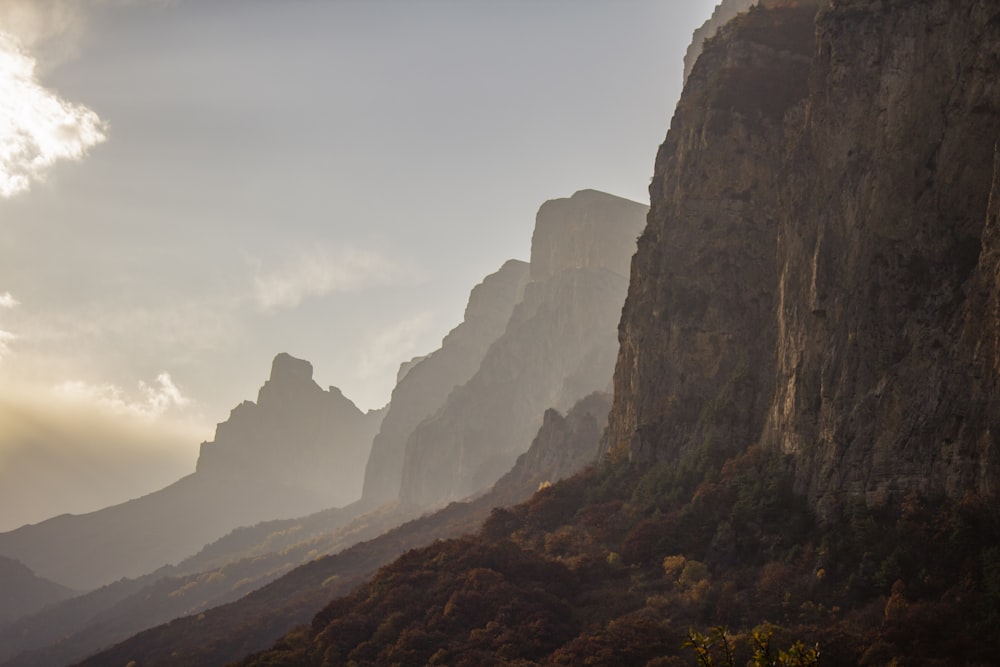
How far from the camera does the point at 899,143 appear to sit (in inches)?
1467

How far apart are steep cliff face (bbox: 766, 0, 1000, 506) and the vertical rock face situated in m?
101

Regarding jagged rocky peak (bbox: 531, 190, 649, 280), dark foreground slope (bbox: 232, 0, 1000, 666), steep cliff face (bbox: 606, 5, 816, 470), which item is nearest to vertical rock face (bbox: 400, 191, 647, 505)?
jagged rocky peak (bbox: 531, 190, 649, 280)

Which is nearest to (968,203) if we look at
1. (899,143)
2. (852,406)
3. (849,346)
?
(899,143)

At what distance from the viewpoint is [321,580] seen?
269 feet

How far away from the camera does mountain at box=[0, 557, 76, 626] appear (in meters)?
148

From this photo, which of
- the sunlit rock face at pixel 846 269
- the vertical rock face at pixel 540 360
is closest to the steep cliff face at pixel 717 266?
the sunlit rock face at pixel 846 269

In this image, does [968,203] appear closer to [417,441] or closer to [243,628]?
[243,628]

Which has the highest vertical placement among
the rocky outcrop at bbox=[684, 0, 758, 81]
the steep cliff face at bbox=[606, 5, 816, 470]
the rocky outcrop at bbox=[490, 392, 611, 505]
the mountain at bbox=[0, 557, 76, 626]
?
the rocky outcrop at bbox=[684, 0, 758, 81]

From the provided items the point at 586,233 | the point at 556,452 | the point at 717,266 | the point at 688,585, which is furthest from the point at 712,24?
the point at 688,585

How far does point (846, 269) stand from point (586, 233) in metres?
131

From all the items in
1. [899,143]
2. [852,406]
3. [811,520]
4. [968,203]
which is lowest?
[811,520]

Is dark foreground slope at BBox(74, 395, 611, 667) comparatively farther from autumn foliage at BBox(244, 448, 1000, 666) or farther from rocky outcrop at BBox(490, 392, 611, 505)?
autumn foliage at BBox(244, 448, 1000, 666)

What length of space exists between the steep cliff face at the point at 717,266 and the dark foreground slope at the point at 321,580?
1194 inches

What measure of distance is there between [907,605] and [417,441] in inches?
5555
